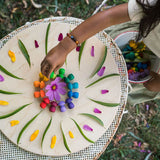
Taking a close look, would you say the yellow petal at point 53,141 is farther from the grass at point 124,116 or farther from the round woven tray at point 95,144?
the grass at point 124,116

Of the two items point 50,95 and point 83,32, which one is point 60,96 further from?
point 83,32

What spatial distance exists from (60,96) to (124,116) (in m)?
0.73

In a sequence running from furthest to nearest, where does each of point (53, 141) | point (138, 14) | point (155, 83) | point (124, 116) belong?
point (124, 116)
point (155, 83)
point (53, 141)
point (138, 14)

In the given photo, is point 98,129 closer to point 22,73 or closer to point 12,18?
point 22,73

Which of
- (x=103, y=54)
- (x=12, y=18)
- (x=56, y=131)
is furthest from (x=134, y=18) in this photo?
(x=12, y=18)

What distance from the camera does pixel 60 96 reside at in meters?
0.84

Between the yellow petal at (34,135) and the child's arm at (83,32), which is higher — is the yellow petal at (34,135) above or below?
below

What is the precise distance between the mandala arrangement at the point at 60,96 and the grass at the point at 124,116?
0.64 metres

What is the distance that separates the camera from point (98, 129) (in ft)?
2.63

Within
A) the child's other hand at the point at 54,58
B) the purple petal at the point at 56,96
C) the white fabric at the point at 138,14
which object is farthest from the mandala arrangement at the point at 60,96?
the white fabric at the point at 138,14

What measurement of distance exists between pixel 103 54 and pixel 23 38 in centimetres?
37

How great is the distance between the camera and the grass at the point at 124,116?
4.47 ft

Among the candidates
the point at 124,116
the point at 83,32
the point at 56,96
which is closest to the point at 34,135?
the point at 56,96

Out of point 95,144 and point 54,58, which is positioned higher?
point 54,58
